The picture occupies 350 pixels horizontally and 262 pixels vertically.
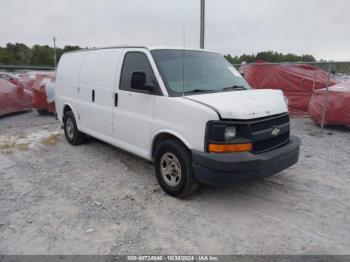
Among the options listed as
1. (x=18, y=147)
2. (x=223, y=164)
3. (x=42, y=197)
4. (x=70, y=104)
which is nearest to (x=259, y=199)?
(x=223, y=164)

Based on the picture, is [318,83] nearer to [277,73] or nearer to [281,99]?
[277,73]

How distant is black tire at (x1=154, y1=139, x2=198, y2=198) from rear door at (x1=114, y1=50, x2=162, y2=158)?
323mm

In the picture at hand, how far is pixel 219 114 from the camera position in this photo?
3.29 metres

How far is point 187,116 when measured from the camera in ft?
11.7

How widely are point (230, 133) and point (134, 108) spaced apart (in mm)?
1682

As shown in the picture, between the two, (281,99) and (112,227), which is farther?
(281,99)

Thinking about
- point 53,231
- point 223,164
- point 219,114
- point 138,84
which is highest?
point 138,84

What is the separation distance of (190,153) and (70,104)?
12.7ft

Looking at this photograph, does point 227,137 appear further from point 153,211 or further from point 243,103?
point 153,211

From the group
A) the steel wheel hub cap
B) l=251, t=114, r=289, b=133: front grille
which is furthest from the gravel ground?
l=251, t=114, r=289, b=133: front grille

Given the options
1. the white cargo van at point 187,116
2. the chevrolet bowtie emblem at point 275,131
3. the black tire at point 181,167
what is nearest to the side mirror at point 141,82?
the white cargo van at point 187,116

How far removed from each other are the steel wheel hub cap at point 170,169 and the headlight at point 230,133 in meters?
0.80

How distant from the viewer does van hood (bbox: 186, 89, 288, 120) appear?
3.34 metres

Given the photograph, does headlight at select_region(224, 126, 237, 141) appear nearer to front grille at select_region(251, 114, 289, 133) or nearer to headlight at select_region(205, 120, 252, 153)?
headlight at select_region(205, 120, 252, 153)
